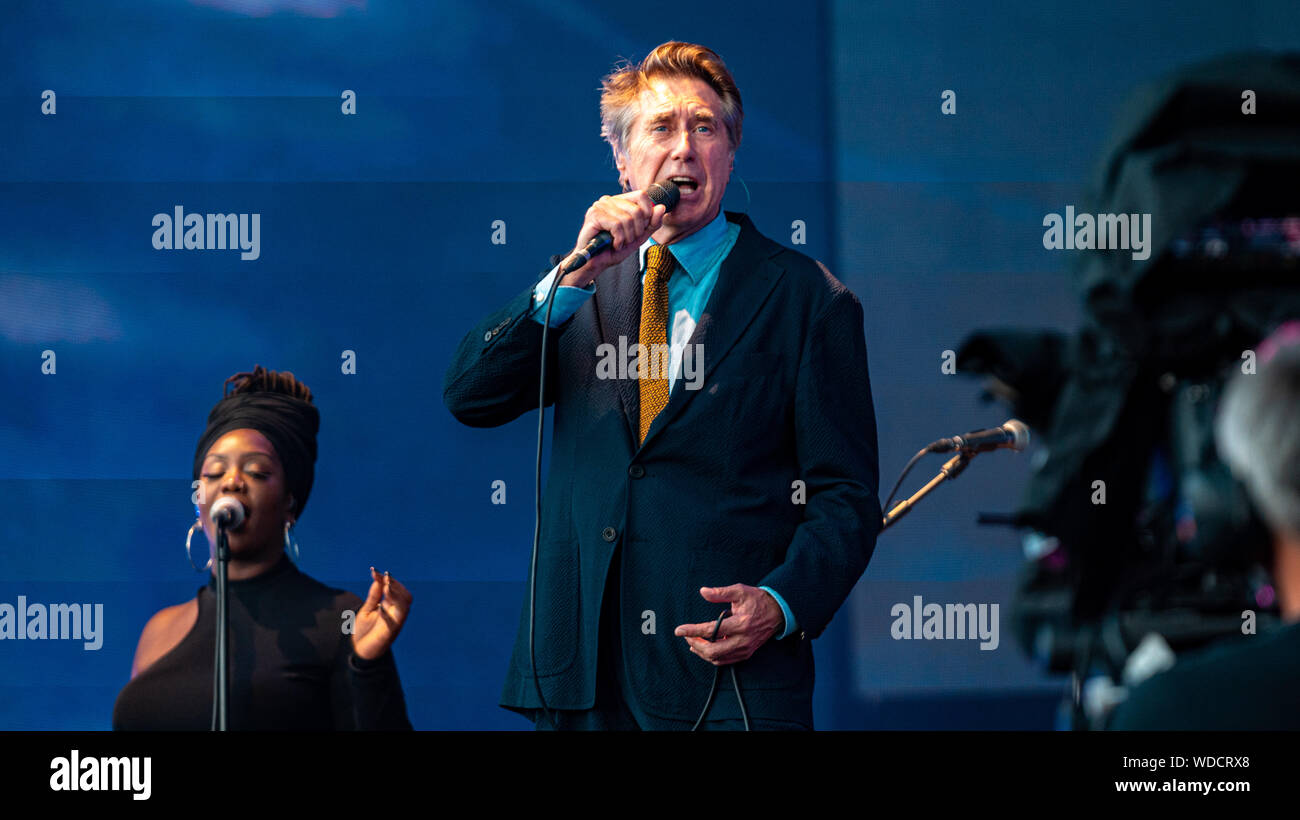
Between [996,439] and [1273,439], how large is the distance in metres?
1.61

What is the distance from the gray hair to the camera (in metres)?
1.44

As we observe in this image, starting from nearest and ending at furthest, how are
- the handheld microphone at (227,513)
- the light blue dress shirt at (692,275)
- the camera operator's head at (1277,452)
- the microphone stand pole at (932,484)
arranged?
the camera operator's head at (1277,452) → the light blue dress shirt at (692,275) → the handheld microphone at (227,513) → the microphone stand pole at (932,484)

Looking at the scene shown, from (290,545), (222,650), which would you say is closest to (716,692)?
(222,650)

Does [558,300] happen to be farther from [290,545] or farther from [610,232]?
[290,545]

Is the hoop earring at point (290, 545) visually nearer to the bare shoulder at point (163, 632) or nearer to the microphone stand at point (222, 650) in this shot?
the bare shoulder at point (163, 632)

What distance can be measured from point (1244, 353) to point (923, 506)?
828mm

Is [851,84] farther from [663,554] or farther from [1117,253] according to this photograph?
[663,554]

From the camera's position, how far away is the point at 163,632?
317 centimetres

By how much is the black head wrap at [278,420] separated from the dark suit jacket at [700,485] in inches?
32.1

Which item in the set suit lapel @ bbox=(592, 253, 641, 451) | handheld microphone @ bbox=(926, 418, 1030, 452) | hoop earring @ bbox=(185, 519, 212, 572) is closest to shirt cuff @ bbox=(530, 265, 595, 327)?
suit lapel @ bbox=(592, 253, 641, 451)

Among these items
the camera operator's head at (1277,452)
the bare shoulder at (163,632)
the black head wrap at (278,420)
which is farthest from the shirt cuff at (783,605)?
the bare shoulder at (163,632)

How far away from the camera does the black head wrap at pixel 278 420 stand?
3.19 m
